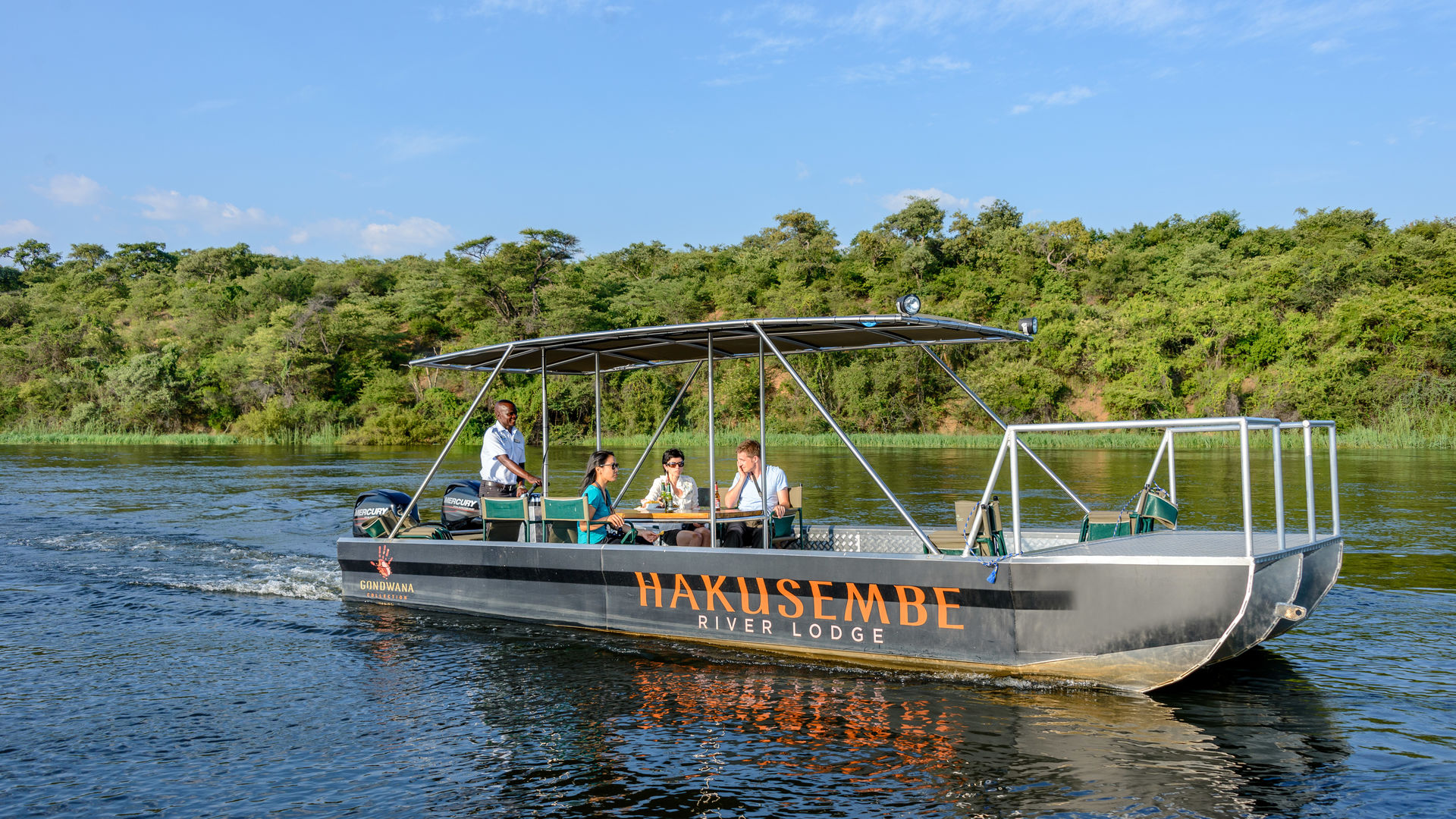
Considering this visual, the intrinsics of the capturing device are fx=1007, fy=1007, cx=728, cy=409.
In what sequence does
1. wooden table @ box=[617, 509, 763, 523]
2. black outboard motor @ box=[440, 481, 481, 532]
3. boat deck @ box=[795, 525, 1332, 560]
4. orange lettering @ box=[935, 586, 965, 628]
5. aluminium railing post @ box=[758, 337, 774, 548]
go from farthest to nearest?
black outboard motor @ box=[440, 481, 481, 532], wooden table @ box=[617, 509, 763, 523], aluminium railing post @ box=[758, 337, 774, 548], orange lettering @ box=[935, 586, 965, 628], boat deck @ box=[795, 525, 1332, 560]

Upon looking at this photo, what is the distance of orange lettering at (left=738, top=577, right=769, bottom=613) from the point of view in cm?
685

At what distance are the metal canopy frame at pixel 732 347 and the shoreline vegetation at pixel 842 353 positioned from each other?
26984 mm

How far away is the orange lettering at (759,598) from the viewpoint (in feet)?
22.5

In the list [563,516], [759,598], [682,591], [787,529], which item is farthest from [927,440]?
[759,598]

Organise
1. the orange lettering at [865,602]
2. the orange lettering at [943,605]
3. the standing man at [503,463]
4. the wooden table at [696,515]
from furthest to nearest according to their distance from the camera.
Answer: the standing man at [503,463] < the wooden table at [696,515] < the orange lettering at [865,602] < the orange lettering at [943,605]

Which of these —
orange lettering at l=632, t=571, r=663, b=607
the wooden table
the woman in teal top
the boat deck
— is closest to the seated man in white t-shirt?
the wooden table

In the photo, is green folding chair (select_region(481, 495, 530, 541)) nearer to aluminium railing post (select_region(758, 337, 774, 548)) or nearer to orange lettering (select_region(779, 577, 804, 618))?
aluminium railing post (select_region(758, 337, 774, 548))

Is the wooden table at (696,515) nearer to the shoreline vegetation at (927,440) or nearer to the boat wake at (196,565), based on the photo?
the boat wake at (196,565)

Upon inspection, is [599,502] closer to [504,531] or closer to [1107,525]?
[504,531]

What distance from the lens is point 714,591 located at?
7062 mm

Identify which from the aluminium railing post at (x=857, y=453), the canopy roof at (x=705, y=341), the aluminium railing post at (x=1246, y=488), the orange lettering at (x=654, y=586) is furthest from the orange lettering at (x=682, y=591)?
the aluminium railing post at (x=1246, y=488)

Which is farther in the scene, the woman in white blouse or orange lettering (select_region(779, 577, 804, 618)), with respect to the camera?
the woman in white blouse

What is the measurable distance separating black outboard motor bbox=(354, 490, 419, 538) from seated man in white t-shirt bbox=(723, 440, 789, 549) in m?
3.12

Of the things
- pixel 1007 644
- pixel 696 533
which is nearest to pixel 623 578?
pixel 696 533
